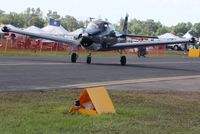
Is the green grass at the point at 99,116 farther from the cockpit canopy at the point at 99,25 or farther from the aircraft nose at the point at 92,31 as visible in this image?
the cockpit canopy at the point at 99,25

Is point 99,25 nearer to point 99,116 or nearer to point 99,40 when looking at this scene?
point 99,40

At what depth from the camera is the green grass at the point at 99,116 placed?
31.3 ft

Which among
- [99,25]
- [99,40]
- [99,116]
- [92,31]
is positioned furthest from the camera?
[99,25]

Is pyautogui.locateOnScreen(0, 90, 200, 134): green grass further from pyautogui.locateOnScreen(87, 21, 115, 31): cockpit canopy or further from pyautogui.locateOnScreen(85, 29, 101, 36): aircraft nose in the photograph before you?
pyautogui.locateOnScreen(87, 21, 115, 31): cockpit canopy

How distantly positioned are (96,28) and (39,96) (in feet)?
70.6

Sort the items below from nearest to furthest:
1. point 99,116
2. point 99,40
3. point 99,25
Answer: point 99,116 → point 99,40 → point 99,25

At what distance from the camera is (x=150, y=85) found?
1998cm

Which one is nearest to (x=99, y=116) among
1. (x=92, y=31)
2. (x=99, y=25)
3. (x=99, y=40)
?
(x=92, y=31)

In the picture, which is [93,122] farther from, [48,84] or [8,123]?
[48,84]

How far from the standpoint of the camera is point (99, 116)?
1090 cm

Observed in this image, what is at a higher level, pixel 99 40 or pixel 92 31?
pixel 92 31

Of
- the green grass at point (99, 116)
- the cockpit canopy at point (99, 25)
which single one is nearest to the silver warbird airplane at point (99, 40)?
the cockpit canopy at point (99, 25)

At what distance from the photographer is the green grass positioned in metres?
9.54

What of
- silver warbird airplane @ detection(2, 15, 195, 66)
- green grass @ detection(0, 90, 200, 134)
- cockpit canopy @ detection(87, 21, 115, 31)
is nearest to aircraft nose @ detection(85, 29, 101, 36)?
silver warbird airplane @ detection(2, 15, 195, 66)
